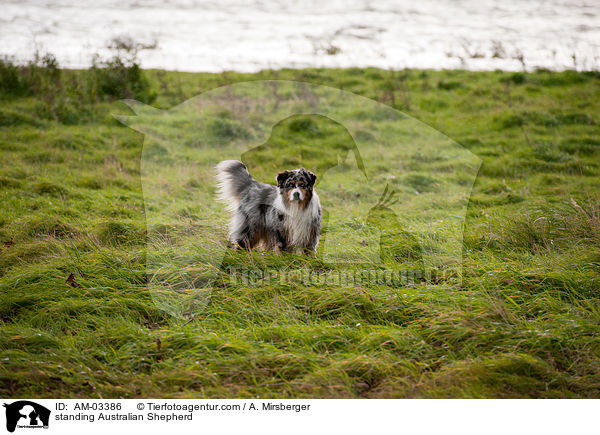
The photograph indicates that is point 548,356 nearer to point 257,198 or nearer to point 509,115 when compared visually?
point 257,198

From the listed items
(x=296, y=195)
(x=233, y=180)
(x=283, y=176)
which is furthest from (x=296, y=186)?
(x=233, y=180)

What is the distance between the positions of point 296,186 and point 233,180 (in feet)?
3.87

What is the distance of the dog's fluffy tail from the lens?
558 centimetres

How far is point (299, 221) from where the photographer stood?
503 centimetres

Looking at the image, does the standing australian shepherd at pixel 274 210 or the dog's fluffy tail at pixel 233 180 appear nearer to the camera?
the standing australian shepherd at pixel 274 210

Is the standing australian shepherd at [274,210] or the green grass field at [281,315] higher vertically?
the standing australian shepherd at [274,210]

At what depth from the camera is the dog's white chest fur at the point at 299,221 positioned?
503 cm

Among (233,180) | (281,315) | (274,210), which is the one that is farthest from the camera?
(233,180)

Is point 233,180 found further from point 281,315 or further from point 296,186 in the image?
point 281,315
